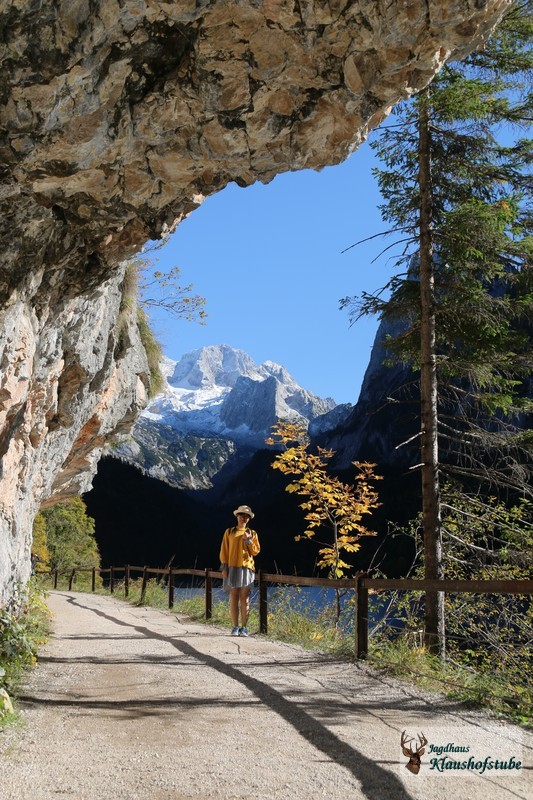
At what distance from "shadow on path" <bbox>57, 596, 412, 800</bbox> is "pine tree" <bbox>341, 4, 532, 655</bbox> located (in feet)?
12.2

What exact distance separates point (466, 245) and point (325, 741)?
7.54 meters

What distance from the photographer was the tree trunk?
8.88m

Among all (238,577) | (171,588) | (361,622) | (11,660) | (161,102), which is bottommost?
(171,588)

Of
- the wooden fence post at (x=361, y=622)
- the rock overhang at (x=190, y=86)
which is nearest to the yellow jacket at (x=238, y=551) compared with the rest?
the wooden fence post at (x=361, y=622)

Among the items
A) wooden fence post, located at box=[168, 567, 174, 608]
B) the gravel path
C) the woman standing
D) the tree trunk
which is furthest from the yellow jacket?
wooden fence post, located at box=[168, 567, 174, 608]

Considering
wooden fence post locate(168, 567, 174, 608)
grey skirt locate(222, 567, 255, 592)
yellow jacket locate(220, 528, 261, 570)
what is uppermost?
yellow jacket locate(220, 528, 261, 570)

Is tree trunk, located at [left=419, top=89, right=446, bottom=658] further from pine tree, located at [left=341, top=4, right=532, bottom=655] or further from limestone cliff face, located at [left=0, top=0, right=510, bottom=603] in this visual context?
limestone cliff face, located at [left=0, top=0, right=510, bottom=603]

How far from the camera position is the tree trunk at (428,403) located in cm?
888

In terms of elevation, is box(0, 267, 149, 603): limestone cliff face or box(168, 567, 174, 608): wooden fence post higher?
box(0, 267, 149, 603): limestone cliff face

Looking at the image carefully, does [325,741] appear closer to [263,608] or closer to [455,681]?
[455,681]

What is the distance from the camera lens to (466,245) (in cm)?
949

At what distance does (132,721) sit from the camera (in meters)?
4.66

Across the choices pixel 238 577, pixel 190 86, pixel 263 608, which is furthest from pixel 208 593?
pixel 190 86

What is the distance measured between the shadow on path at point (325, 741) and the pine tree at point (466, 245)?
146 inches
